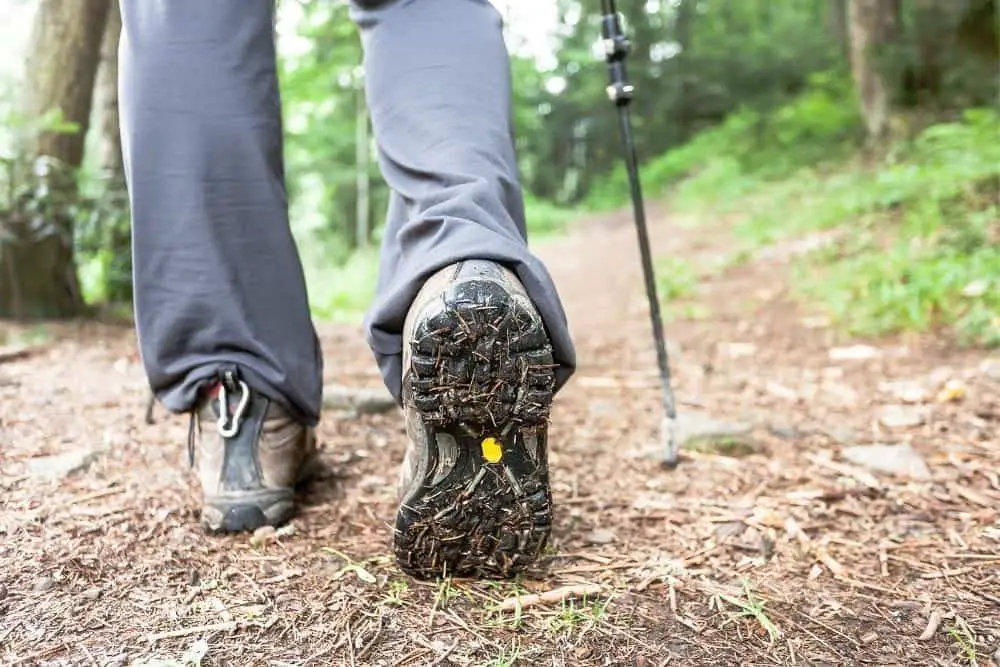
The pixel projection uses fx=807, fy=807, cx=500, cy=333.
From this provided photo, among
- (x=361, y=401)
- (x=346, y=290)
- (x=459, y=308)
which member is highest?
(x=459, y=308)

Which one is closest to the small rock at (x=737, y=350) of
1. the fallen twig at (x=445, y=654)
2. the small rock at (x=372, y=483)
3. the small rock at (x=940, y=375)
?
the small rock at (x=940, y=375)

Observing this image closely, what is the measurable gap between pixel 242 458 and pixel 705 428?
1165 millimetres

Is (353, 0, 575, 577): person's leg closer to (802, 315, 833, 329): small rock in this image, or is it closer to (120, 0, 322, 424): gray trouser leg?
(120, 0, 322, 424): gray trouser leg

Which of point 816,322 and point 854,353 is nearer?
point 854,353

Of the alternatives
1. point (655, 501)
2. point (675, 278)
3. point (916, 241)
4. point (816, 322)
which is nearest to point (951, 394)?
point (655, 501)

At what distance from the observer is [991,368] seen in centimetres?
267

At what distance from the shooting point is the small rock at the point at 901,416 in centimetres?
216

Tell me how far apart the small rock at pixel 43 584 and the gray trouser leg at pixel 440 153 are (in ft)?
1.80

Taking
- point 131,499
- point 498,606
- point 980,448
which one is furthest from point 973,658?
point 131,499

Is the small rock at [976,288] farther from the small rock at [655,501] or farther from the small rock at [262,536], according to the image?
the small rock at [262,536]

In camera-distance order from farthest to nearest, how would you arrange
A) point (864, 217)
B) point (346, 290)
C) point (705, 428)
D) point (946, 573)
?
point (346, 290) → point (864, 217) → point (705, 428) → point (946, 573)

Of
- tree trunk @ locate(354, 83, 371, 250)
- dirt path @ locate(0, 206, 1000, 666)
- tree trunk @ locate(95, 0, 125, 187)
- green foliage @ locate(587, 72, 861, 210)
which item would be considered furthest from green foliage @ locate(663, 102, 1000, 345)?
tree trunk @ locate(354, 83, 371, 250)

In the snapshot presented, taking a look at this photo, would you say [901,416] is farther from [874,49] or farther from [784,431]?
[874,49]

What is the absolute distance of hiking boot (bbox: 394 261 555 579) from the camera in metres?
1.03
